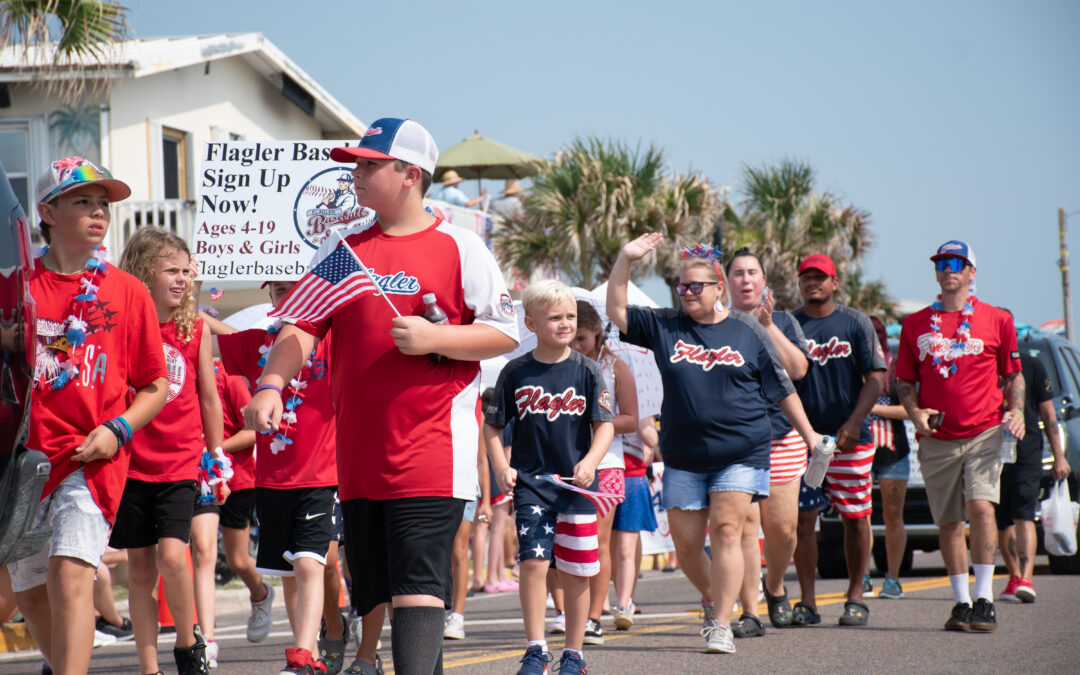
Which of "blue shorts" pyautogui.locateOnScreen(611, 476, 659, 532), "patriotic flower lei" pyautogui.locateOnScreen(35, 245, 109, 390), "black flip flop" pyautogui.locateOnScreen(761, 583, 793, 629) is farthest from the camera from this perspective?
"blue shorts" pyautogui.locateOnScreen(611, 476, 659, 532)

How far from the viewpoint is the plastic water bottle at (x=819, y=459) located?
7.80m

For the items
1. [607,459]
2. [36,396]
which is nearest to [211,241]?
[607,459]

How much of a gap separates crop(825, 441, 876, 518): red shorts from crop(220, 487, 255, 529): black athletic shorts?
3.88 m

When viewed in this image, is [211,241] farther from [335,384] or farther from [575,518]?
[335,384]

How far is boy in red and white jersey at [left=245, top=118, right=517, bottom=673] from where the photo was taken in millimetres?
4445

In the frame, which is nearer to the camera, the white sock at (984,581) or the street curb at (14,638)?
the white sock at (984,581)

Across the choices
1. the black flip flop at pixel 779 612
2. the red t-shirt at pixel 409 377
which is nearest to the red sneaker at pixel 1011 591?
the black flip flop at pixel 779 612

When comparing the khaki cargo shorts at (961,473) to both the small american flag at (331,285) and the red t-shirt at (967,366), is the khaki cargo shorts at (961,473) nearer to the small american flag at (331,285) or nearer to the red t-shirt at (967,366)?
the red t-shirt at (967,366)

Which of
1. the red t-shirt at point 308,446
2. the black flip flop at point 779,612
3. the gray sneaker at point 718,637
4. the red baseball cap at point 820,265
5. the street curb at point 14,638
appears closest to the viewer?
the red t-shirt at point 308,446

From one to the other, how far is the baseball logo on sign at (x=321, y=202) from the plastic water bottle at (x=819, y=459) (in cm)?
308

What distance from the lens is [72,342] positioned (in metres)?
5.15

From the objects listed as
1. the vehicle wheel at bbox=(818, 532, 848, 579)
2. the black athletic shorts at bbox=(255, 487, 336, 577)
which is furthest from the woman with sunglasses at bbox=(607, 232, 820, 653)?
the vehicle wheel at bbox=(818, 532, 848, 579)

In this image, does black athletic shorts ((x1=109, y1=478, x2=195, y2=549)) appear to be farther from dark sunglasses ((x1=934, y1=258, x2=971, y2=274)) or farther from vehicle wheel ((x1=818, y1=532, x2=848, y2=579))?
vehicle wheel ((x1=818, y1=532, x2=848, y2=579))

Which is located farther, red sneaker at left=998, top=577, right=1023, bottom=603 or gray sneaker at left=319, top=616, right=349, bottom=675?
red sneaker at left=998, top=577, right=1023, bottom=603
